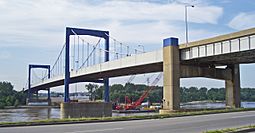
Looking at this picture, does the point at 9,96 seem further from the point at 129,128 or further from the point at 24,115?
the point at 129,128

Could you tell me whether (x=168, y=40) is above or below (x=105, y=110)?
above

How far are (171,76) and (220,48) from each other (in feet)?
20.5

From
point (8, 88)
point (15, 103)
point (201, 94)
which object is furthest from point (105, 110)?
point (8, 88)

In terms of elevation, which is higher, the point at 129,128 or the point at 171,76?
the point at 171,76

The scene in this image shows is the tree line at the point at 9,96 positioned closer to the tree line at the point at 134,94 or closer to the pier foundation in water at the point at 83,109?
the tree line at the point at 134,94

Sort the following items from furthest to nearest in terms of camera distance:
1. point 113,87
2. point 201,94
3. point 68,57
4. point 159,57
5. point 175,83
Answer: point 113,87 < point 201,94 < point 68,57 < point 159,57 < point 175,83

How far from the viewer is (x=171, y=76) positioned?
3941 centimetres

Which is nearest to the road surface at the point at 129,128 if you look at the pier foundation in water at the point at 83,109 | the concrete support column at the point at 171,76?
the concrete support column at the point at 171,76

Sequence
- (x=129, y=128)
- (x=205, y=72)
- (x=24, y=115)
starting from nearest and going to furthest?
(x=129, y=128) < (x=205, y=72) < (x=24, y=115)

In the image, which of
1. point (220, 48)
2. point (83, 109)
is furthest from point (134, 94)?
point (220, 48)

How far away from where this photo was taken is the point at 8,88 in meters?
168

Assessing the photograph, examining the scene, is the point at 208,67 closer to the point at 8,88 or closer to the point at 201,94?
the point at 201,94

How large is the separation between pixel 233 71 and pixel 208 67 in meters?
4.02

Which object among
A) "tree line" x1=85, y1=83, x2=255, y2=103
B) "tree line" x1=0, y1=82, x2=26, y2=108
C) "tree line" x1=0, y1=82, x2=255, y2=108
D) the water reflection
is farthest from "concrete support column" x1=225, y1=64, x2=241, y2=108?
"tree line" x1=0, y1=82, x2=26, y2=108
